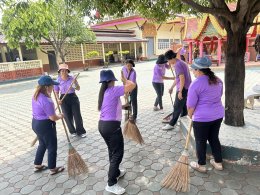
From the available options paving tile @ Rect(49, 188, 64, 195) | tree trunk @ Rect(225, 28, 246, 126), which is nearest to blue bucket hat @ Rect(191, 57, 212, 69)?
tree trunk @ Rect(225, 28, 246, 126)

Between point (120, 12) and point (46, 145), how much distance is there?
2.89 meters

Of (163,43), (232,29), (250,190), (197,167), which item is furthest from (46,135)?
(163,43)

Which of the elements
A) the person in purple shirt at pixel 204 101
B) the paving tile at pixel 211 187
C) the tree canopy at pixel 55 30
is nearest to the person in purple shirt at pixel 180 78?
the person in purple shirt at pixel 204 101

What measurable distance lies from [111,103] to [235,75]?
88.3 inches

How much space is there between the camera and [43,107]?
320 centimetres

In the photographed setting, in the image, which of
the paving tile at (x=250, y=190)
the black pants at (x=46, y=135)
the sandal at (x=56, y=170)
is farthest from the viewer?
Answer: the sandal at (x=56, y=170)

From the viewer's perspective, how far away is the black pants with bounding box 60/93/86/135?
15.6 ft

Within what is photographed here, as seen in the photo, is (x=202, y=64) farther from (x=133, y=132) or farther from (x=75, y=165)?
(x=75, y=165)

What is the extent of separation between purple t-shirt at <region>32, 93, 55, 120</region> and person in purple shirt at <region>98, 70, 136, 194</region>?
78 centimetres

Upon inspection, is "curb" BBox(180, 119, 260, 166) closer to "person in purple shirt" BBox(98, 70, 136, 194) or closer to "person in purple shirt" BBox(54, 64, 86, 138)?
"person in purple shirt" BBox(98, 70, 136, 194)

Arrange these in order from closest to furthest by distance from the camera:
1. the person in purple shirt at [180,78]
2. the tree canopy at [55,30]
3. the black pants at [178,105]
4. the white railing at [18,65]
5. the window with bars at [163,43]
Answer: the person in purple shirt at [180,78]
the black pants at [178,105]
the tree canopy at [55,30]
the white railing at [18,65]
the window with bars at [163,43]

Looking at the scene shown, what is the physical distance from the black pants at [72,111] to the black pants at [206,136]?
8.58 ft

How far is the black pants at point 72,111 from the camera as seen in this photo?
15.6 ft

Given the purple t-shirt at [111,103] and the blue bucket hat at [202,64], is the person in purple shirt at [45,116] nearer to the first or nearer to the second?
the purple t-shirt at [111,103]
